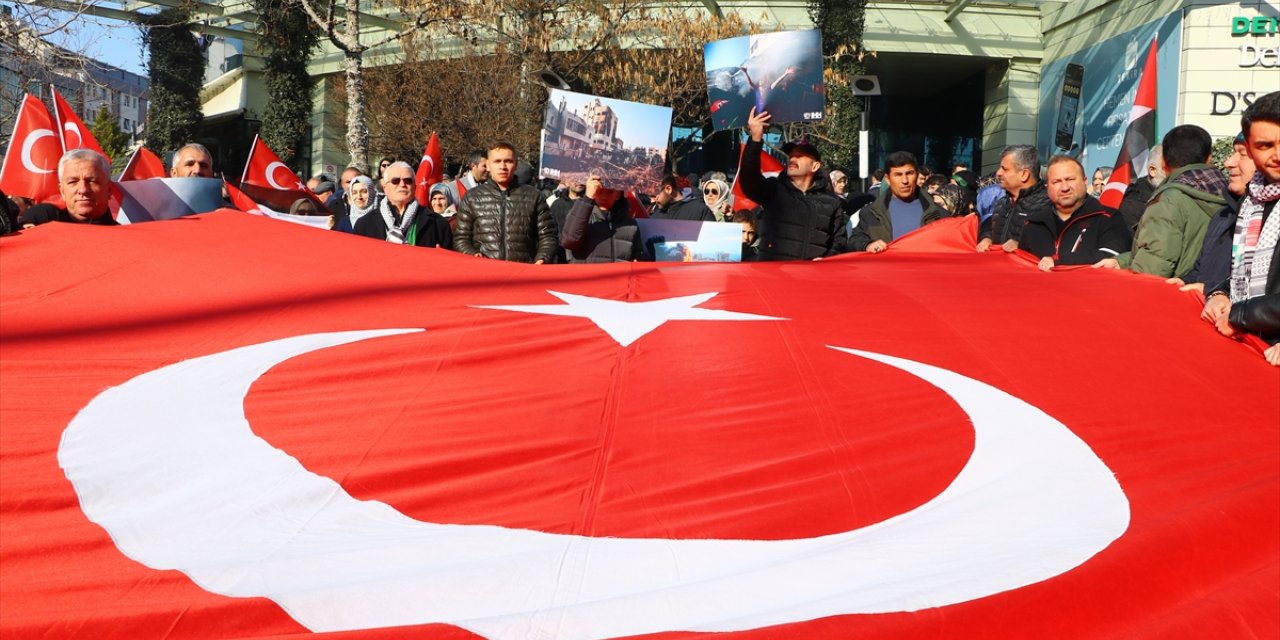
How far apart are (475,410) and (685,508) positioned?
89cm

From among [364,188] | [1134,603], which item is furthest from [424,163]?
[1134,603]

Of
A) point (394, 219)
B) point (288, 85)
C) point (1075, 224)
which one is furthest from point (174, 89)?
point (1075, 224)

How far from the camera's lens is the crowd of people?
12.6 ft

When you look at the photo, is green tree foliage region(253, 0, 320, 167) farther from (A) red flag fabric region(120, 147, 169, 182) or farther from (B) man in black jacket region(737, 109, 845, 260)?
(B) man in black jacket region(737, 109, 845, 260)

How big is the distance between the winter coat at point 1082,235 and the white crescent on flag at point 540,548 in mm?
2346

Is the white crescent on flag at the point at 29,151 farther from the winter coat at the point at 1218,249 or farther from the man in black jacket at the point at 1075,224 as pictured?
the winter coat at the point at 1218,249

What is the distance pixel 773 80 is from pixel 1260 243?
3.06 meters

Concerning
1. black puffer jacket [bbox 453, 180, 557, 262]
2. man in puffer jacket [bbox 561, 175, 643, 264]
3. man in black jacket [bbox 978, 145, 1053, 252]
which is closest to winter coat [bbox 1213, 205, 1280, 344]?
man in black jacket [bbox 978, 145, 1053, 252]

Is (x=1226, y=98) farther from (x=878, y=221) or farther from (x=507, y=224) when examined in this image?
(x=507, y=224)

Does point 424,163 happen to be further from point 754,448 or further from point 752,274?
point 754,448

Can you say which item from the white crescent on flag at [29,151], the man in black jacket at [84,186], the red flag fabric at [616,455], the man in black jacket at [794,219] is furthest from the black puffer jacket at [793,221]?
the white crescent on flag at [29,151]

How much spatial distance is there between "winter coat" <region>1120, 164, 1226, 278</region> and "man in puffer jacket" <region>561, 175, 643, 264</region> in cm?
273

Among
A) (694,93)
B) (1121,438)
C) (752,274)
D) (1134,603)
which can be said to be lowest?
(1134,603)

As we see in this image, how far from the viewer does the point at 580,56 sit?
21562 mm
